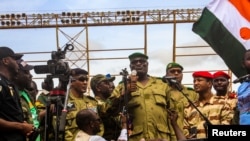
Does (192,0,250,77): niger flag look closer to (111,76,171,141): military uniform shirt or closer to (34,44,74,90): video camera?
(111,76,171,141): military uniform shirt

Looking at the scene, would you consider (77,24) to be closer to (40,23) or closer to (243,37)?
(40,23)

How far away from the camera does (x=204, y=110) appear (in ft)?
23.0

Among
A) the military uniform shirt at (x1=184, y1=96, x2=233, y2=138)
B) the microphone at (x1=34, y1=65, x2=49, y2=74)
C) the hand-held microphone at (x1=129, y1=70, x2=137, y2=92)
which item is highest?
the microphone at (x1=34, y1=65, x2=49, y2=74)

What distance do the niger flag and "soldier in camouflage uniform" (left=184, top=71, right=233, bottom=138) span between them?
0.64 meters

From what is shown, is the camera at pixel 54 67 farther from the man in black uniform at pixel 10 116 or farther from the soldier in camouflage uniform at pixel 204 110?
the soldier in camouflage uniform at pixel 204 110

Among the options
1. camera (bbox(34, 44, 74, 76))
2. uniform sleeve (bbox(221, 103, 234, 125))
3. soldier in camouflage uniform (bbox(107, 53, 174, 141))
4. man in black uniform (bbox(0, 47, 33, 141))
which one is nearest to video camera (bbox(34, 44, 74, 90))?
camera (bbox(34, 44, 74, 76))

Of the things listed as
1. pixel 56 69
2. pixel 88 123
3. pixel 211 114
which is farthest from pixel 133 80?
pixel 56 69

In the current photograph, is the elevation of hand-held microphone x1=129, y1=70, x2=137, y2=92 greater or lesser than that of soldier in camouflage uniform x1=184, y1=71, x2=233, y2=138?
greater

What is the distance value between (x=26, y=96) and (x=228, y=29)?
2980 mm

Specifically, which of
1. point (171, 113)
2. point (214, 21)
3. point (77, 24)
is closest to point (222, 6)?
point (214, 21)

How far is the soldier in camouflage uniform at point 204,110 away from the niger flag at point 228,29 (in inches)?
25.3

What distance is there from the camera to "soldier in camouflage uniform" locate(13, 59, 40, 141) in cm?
614

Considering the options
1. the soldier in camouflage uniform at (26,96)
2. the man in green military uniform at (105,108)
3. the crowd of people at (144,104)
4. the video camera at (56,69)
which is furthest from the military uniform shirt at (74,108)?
the video camera at (56,69)

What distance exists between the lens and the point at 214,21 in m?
8.27
